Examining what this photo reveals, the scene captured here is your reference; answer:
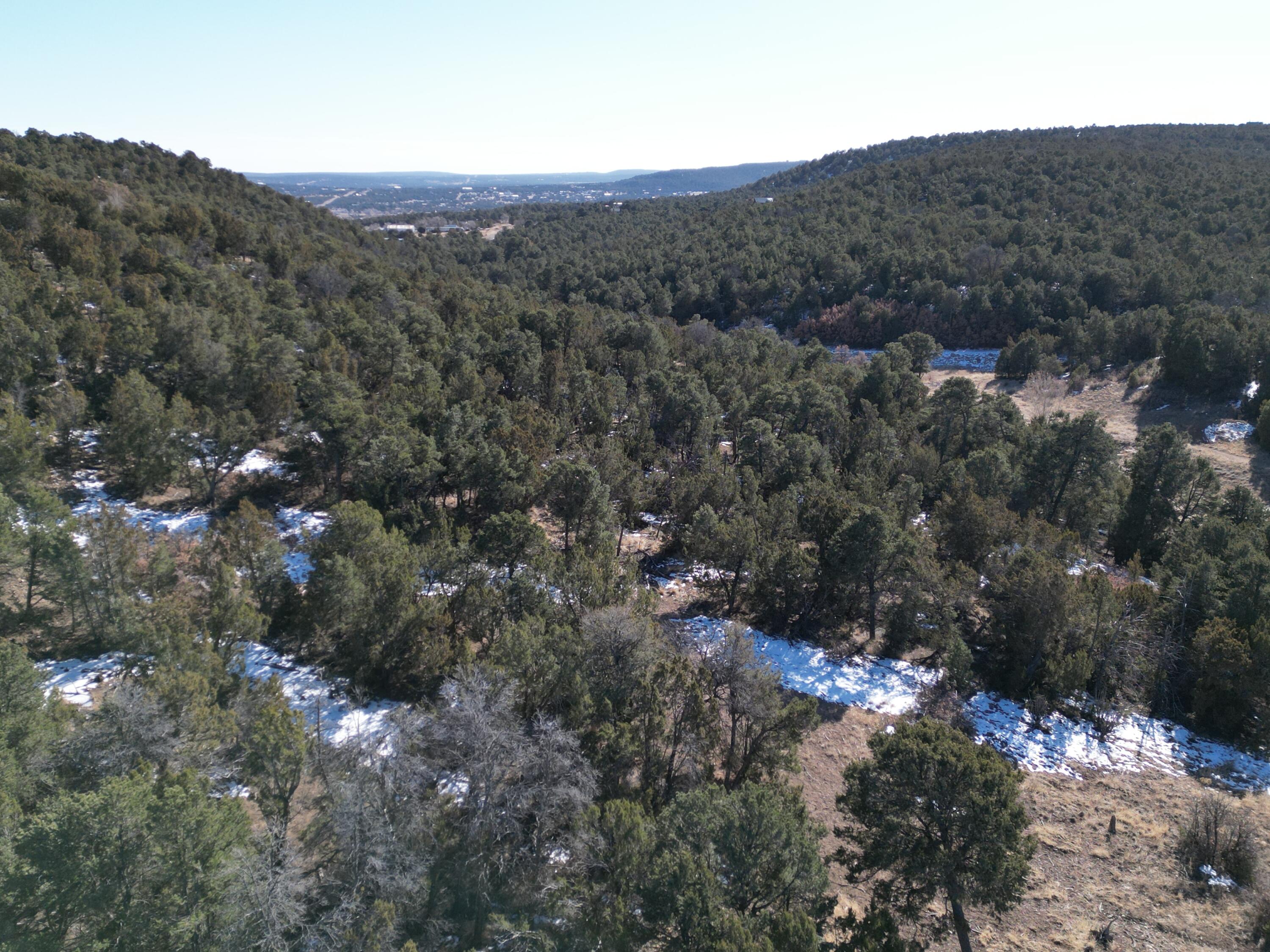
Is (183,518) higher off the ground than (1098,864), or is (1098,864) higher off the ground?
(183,518)

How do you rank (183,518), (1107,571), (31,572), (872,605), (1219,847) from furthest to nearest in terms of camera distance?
(1107,571)
(872,605)
(183,518)
(31,572)
(1219,847)

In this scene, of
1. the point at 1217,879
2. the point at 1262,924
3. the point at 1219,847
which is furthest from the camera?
the point at 1219,847

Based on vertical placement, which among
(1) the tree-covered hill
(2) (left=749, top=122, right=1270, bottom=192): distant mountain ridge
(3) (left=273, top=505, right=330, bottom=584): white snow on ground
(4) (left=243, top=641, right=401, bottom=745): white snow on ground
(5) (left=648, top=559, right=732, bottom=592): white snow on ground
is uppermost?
(2) (left=749, top=122, right=1270, bottom=192): distant mountain ridge

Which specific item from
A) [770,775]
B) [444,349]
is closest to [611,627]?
[770,775]

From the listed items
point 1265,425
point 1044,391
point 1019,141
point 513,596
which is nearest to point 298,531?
point 513,596

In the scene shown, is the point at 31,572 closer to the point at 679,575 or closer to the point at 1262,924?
the point at 679,575

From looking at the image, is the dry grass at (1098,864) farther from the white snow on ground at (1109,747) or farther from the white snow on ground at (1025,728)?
the white snow on ground at (1025,728)

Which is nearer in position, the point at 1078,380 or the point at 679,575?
the point at 679,575

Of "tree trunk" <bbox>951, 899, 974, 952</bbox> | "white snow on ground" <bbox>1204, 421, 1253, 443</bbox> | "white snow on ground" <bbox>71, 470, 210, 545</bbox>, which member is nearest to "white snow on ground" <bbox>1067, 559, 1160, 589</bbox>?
"tree trunk" <bbox>951, 899, 974, 952</bbox>

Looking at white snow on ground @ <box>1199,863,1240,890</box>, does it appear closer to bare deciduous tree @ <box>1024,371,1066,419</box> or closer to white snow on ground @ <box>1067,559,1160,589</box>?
white snow on ground @ <box>1067,559,1160,589</box>
